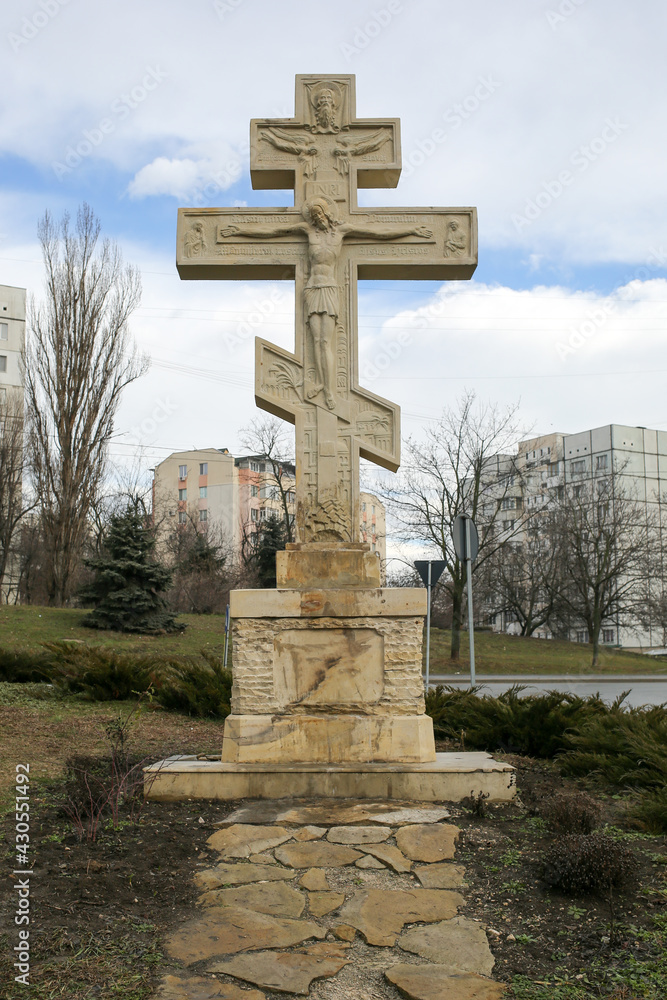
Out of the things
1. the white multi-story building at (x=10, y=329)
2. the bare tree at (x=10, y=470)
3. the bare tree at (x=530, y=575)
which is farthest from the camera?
the white multi-story building at (x=10, y=329)

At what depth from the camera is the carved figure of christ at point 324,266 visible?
610cm

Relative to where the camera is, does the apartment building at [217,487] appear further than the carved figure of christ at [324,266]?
Yes

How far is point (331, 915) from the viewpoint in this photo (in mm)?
3346

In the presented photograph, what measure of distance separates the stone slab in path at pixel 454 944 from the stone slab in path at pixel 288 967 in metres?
0.29

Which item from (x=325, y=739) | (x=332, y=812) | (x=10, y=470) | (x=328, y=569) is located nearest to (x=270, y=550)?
(x=10, y=470)

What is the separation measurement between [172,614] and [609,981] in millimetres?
19028

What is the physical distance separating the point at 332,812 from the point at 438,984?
1.91m

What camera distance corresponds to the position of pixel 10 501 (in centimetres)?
3164

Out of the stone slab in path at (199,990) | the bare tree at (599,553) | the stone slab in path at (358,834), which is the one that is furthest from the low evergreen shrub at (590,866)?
the bare tree at (599,553)

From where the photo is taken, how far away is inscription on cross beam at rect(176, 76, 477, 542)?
610 cm

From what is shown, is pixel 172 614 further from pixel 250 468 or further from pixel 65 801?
pixel 250 468

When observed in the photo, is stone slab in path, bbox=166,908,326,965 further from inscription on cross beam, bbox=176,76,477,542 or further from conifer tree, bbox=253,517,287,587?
conifer tree, bbox=253,517,287,587

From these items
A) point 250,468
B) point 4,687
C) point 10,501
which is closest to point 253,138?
point 4,687

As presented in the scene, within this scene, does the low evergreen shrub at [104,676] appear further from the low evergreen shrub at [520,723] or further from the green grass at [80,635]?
the green grass at [80,635]
